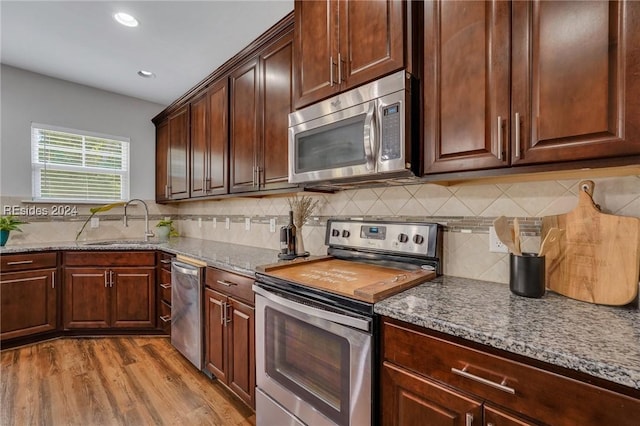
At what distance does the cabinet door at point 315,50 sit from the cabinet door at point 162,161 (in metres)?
2.48

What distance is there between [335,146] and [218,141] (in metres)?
1.55

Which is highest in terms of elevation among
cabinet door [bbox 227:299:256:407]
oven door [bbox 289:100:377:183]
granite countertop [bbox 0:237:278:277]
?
oven door [bbox 289:100:377:183]

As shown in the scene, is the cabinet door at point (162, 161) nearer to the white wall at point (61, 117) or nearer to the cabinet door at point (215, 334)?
the white wall at point (61, 117)

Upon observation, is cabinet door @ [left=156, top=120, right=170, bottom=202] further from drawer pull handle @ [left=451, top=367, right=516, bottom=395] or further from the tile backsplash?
drawer pull handle @ [left=451, top=367, right=516, bottom=395]

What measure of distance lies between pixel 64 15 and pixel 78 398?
8.78ft

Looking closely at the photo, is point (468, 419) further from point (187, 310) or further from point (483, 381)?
point (187, 310)

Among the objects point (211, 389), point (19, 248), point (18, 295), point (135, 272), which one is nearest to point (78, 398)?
point (211, 389)

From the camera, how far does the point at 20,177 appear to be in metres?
3.01

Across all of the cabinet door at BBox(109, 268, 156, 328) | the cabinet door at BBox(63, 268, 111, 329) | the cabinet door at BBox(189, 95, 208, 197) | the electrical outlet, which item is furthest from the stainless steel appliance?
the cabinet door at BBox(63, 268, 111, 329)

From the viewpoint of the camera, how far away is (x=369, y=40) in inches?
54.9

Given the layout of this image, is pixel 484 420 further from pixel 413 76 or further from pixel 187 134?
pixel 187 134

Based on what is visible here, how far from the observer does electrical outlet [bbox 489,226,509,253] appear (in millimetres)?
1357

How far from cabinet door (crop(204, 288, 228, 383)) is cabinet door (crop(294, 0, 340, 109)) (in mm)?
1384

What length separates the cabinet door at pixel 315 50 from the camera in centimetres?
154
